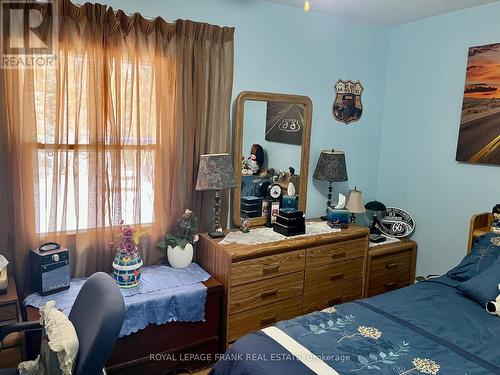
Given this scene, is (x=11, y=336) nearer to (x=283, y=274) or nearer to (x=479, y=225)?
(x=283, y=274)

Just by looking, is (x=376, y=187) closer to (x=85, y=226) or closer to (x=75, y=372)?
(x=85, y=226)

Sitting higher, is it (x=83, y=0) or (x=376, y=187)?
(x=83, y=0)

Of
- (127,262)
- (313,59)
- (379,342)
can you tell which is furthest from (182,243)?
(313,59)

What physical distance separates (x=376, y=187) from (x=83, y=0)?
2875 mm

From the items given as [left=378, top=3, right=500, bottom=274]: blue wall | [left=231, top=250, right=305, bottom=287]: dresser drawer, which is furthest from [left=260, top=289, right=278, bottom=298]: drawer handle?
[left=378, top=3, right=500, bottom=274]: blue wall

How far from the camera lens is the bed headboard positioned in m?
2.60

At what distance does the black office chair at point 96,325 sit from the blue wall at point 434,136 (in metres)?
2.67

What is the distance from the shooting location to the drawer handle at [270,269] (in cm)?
247

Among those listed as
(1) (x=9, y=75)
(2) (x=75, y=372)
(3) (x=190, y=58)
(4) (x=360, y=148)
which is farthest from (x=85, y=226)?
(4) (x=360, y=148)

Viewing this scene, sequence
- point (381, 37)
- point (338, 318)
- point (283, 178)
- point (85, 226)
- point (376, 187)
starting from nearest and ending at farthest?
point (338, 318) → point (85, 226) → point (283, 178) → point (381, 37) → point (376, 187)

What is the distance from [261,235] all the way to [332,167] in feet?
2.84

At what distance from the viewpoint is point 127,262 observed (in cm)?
218

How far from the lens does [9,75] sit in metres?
1.97

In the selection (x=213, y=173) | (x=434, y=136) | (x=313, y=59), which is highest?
(x=313, y=59)
